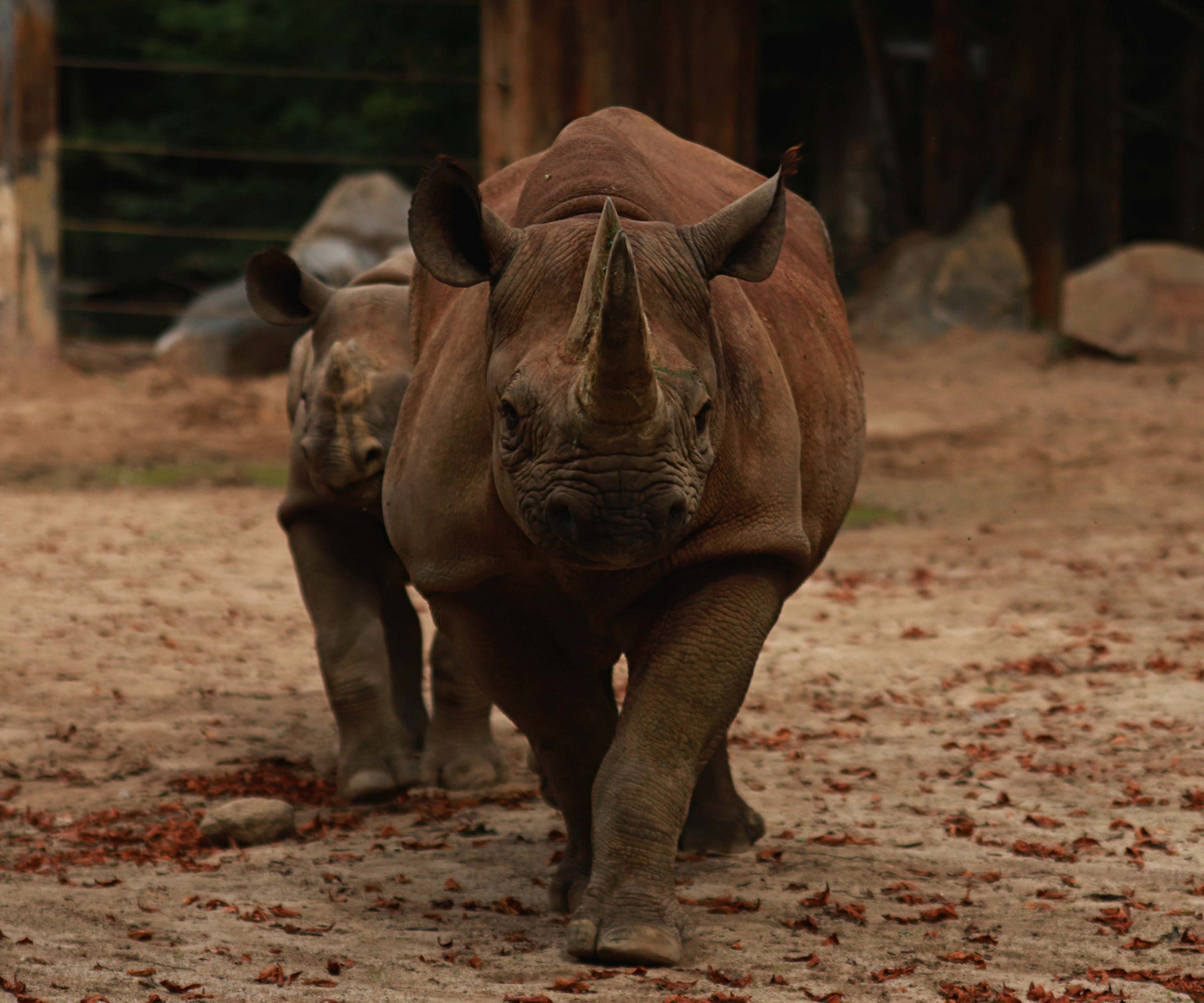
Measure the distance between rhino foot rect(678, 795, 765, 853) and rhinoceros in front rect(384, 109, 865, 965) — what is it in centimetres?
70

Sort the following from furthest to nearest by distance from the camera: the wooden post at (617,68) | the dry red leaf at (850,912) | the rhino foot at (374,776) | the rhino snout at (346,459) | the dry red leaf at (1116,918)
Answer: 1. the wooden post at (617,68)
2. the rhino foot at (374,776)
3. the rhino snout at (346,459)
4. the dry red leaf at (850,912)
5. the dry red leaf at (1116,918)

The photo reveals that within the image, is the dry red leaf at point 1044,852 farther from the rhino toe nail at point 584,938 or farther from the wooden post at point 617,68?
the wooden post at point 617,68

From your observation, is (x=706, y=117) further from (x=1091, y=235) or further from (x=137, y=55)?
(x=137, y=55)

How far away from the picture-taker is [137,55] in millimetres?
26406

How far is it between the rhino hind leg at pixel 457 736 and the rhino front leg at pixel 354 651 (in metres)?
0.09

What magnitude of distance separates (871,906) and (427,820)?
5.25 ft

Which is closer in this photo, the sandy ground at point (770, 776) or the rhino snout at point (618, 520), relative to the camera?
the rhino snout at point (618, 520)

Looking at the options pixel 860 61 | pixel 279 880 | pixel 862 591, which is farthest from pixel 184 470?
pixel 860 61

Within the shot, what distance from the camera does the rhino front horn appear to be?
3.38 m

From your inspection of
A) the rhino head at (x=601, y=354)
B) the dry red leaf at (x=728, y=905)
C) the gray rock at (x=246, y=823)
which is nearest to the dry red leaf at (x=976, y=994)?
the dry red leaf at (x=728, y=905)

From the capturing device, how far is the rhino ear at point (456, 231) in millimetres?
3914

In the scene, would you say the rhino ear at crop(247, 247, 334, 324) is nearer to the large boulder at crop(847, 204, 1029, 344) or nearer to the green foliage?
the large boulder at crop(847, 204, 1029, 344)

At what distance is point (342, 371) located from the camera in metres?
5.62

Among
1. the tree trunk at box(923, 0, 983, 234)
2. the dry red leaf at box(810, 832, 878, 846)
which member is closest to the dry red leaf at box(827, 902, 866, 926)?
the dry red leaf at box(810, 832, 878, 846)
